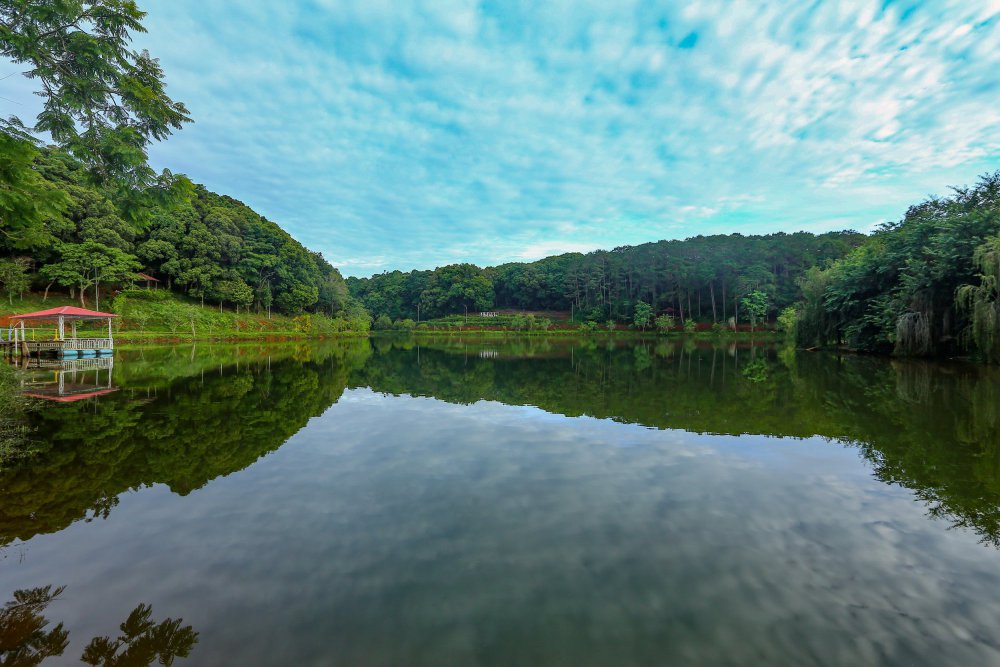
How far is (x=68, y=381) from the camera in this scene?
15148 millimetres

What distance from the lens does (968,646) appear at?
277 cm

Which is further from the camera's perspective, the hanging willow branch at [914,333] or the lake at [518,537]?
the hanging willow branch at [914,333]

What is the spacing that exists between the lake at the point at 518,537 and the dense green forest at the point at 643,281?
72.6 meters

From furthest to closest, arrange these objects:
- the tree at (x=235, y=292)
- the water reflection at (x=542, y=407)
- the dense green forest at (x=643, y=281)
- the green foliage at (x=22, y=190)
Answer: the dense green forest at (x=643, y=281), the tree at (x=235, y=292), the green foliage at (x=22, y=190), the water reflection at (x=542, y=407)

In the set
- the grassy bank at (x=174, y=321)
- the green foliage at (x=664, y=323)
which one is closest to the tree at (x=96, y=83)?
the grassy bank at (x=174, y=321)

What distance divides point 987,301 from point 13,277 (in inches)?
2485

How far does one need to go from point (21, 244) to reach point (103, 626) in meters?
12.5

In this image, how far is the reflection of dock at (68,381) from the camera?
12288mm

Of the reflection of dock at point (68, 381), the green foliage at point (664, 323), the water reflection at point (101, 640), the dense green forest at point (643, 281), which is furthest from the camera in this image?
the dense green forest at point (643, 281)

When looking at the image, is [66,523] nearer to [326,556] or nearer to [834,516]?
[326,556]

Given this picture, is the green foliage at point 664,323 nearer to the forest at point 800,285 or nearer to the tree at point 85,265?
the forest at point 800,285

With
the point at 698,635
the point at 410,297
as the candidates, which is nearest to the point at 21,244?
the point at 698,635

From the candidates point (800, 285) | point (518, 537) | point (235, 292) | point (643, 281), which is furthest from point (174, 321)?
point (643, 281)

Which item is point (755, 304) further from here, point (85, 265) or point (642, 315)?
point (85, 265)
